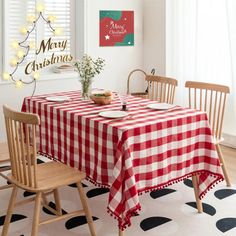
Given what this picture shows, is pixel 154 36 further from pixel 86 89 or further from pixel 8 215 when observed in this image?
pixel 8 215

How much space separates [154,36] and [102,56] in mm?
685

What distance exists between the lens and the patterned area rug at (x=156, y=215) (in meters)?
2.79

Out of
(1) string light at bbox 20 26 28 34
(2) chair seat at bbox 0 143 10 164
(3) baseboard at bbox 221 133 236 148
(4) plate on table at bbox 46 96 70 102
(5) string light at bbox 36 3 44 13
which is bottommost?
(3) baseboard at bbox 221 133 236 148

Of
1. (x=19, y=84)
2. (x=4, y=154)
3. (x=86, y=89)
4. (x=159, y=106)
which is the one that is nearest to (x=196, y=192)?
(x=159, y=106)

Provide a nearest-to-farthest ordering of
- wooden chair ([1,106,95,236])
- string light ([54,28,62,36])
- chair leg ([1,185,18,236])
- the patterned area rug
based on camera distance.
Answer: wooden chair ([1,106,95,236]) < chair leg ([1,185,18,236]) < the patterned area rug < string light ([54,28,62,36])

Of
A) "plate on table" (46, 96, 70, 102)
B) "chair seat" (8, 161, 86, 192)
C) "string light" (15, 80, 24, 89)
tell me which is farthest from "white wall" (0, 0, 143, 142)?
"chair seat" (8, 161, 86, 192)

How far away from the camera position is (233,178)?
12.4ft

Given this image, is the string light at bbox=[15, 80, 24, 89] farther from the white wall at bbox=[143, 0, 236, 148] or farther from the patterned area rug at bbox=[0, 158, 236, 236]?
the white wall at bbox=[143, 0, 236, 148]

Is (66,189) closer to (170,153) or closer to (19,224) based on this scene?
(19,224)

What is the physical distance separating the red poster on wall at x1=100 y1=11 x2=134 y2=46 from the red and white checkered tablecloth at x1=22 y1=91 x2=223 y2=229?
6.83 feet

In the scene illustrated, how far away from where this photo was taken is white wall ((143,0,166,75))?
5.06m

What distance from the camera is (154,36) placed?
5.20 metres

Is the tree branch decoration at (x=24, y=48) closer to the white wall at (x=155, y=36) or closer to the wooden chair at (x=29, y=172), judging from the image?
the white wall at (x=155, y=36)

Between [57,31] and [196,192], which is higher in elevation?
[57,31]
